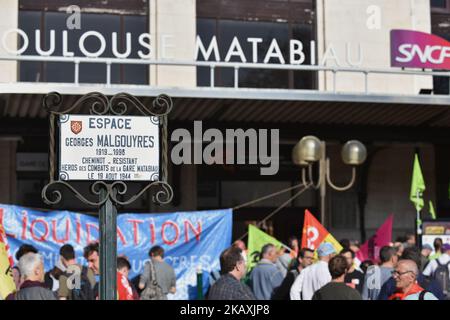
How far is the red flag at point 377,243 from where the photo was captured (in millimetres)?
Answer: 16844

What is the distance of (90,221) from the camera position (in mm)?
15523

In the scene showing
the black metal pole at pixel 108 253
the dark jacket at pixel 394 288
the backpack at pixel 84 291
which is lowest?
the backpack at pixel 84 291

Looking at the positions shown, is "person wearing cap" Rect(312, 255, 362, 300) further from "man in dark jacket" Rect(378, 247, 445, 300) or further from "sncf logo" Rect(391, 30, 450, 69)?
"sncf logo" Rect(391, 30, 450, 69)

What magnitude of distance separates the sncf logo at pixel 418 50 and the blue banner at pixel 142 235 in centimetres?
475

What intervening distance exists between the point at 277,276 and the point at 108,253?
22.8 feet

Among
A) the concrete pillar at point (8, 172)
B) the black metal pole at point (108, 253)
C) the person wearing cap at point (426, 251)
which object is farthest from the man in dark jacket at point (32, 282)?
the concrete pillar at point (8, 172)

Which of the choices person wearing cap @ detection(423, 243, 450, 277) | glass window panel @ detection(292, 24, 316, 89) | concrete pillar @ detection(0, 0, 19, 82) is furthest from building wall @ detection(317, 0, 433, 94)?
concrete pillar @ detection(0, 0, 19, 82)

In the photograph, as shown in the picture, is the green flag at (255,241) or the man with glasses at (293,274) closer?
the man with glasses at (293,274)

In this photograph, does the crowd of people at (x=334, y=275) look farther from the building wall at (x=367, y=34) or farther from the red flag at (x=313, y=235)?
the building wall at (x=367, y=34)

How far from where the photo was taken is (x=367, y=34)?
67.3 ft

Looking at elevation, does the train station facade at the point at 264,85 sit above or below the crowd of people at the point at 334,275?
above

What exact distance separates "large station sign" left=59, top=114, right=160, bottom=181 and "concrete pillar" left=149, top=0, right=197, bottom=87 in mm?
12132

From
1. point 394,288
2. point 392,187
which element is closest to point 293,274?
point 394,288
